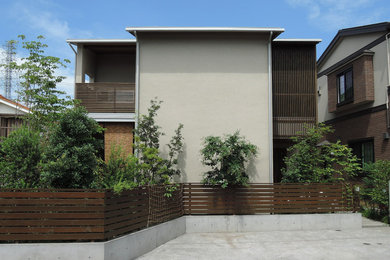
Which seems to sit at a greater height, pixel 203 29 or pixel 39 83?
pixel 203 29

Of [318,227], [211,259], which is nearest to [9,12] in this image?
[211,259]

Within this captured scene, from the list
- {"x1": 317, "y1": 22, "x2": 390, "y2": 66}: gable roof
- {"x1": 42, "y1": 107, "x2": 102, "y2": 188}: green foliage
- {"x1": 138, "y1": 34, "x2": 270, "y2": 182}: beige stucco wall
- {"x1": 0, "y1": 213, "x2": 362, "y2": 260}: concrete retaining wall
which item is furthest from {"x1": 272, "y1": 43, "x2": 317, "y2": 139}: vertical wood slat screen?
{"x1": 42, "y1": 107, "x2": 102, "y2": 188}: green foliage

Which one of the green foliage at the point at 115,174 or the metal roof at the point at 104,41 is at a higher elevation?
the metal roof at the point at 104,41

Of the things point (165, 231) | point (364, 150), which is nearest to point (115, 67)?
point (165, 231)

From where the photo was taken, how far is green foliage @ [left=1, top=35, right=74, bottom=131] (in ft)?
31.9

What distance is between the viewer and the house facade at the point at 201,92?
10141 mm

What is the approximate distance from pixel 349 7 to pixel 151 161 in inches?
284

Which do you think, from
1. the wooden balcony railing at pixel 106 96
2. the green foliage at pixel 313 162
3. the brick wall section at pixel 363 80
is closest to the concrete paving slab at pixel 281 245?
the green foliage at pixel 313 162

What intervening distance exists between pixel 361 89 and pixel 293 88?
327 cm

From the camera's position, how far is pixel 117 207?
5820mm

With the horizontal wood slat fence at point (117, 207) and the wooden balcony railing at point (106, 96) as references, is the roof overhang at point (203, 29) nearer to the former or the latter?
the wooden balcony railing at point (106, 96)

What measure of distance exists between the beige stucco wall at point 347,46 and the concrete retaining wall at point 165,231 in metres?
7.62

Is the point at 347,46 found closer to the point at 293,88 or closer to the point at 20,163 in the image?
the point at 293,88

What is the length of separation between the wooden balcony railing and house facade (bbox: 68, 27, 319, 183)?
3 centimetres
